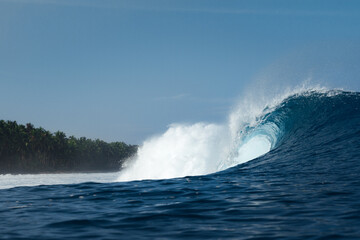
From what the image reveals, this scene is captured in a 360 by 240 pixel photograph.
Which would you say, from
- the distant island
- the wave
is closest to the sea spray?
the wave

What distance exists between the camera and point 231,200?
20.2ft

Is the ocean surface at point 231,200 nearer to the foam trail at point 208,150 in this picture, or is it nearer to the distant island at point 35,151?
the foam trail at point 208,150

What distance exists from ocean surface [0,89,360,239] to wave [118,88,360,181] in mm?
93

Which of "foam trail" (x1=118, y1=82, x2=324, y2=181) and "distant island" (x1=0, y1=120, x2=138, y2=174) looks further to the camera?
"distant island" (x1=0, y1=120, x2=138, y2=174)

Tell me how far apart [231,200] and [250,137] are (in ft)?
32.3

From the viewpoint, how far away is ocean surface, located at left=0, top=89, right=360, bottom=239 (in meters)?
4.34

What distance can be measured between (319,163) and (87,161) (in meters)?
82.0

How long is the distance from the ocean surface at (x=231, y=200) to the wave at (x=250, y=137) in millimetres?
93

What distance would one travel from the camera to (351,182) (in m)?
6.91

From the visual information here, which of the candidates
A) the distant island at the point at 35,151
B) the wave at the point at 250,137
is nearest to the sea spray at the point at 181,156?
the wave at the point at 250,137

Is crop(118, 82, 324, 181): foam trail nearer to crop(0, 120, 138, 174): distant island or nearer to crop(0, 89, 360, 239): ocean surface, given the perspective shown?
crop(0, 89, 360, 239): ocean surface

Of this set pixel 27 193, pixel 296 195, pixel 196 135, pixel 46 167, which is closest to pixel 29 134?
pixel 46 167

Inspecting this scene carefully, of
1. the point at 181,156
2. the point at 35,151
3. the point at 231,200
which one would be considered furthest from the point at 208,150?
the point at 35,151

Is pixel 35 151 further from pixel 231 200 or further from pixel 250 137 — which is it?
pixel 231 200
